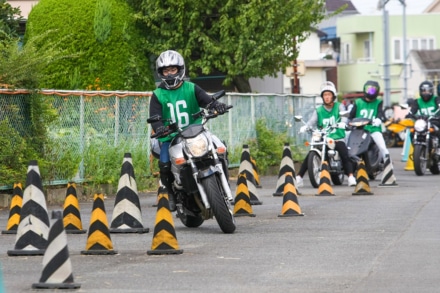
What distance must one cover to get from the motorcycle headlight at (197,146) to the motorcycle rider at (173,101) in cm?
59

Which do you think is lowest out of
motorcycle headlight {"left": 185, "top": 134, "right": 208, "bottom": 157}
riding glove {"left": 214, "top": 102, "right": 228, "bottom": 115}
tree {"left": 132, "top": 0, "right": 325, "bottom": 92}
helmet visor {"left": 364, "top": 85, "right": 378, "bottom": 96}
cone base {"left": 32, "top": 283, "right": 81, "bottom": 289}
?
cone base {"left": 32, "top": 283, "right": 81, "bottom": 289}

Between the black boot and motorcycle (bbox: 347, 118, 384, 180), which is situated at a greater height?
the black boot

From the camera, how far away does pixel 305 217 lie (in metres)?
15.0

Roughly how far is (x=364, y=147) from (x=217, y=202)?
1048cm

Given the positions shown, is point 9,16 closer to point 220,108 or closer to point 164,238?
point 220,108

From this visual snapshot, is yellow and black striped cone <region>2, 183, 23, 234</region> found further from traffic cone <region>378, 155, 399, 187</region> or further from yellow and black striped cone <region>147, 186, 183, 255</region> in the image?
traffic cone <region>378, 155, 399, 187</region>

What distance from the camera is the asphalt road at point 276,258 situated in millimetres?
9070

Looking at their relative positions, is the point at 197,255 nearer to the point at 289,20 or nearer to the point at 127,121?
the point at 127,121

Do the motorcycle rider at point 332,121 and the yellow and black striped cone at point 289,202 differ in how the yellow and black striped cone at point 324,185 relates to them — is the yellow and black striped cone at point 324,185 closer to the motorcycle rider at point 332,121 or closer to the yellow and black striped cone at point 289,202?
the motorcycle rider at point 332,121

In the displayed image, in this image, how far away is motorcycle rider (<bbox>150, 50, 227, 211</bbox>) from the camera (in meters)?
13.5

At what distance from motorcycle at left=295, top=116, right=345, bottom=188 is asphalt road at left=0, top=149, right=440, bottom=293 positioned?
5132 millimetres

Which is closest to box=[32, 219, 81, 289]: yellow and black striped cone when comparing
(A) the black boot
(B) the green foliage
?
(A) the black boot

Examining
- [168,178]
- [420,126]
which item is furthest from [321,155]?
[168,178]

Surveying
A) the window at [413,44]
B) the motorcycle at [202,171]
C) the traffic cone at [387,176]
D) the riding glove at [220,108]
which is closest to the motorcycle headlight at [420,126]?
the traffic cone at [387,176]
